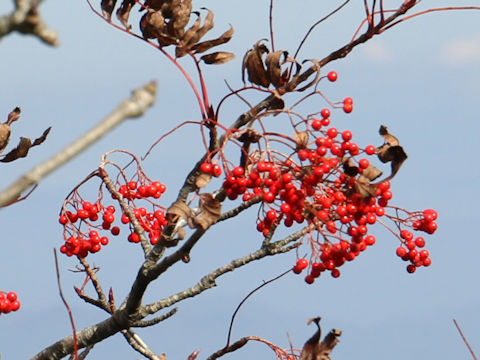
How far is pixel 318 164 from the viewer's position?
2.67m

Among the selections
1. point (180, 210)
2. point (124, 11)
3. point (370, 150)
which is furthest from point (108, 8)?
point (370, 150)

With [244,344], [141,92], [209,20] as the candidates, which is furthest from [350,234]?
[141,92]

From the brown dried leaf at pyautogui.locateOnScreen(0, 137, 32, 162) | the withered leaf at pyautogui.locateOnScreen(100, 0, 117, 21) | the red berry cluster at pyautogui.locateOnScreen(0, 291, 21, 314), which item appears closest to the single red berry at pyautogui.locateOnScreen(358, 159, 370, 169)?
the withered leaf at pyautogui.locateOnScreen(100, 0, 117, 21)

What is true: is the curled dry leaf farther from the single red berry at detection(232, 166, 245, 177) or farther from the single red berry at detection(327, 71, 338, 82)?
the single red berry at detection(327, 71, 338, 82)

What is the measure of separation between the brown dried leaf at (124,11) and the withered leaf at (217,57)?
0.37 meters

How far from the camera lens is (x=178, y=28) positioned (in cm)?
289

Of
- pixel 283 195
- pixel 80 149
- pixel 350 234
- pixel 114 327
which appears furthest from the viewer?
pixel 114 327

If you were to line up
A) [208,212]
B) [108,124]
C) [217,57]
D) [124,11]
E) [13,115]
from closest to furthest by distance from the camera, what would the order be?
[108,124]
[208,212]
[217,57]
[124,11]
[13,115]

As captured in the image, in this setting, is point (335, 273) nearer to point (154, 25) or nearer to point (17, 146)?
point (154, 25)

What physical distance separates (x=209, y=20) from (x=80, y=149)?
1.84 metres

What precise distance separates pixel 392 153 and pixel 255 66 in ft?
1.87

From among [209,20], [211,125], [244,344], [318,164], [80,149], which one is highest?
[209,20]

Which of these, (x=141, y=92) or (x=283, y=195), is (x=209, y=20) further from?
(x=141, y=92)

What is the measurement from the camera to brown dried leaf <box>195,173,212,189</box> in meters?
2.64
